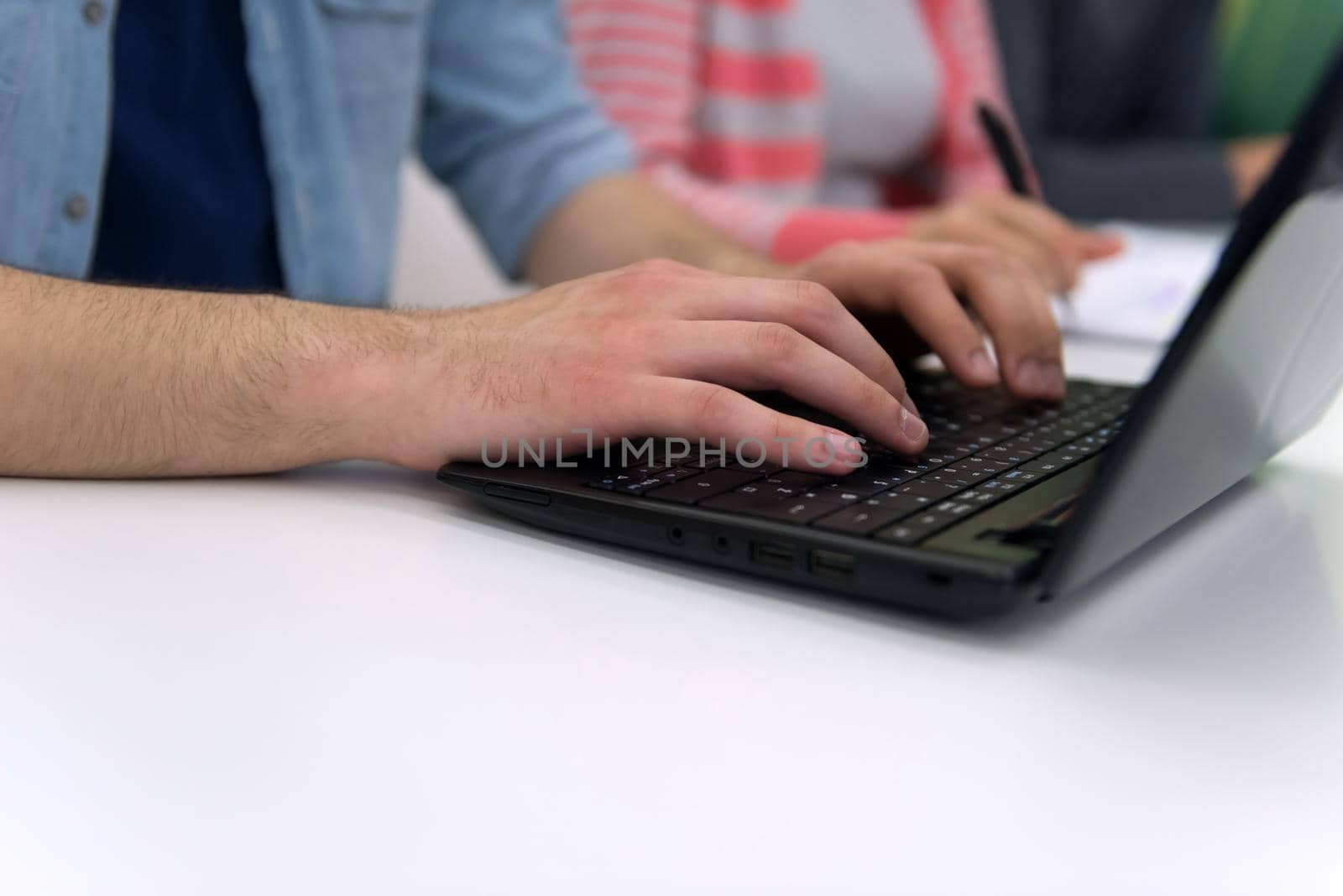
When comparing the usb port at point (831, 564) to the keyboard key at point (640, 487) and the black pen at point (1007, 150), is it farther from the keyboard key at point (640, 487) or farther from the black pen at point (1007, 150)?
the black pen at point (1007, 150)

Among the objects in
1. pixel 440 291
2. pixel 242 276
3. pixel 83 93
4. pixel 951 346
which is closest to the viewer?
pixel 951 346

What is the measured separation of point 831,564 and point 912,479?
8 cm

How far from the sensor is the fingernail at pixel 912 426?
46cm

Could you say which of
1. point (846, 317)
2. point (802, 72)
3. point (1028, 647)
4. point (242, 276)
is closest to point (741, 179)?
point (802, 72)

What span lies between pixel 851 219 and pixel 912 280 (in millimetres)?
457

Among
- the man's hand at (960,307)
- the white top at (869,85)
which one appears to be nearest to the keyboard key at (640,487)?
the man's hand at (960,307)

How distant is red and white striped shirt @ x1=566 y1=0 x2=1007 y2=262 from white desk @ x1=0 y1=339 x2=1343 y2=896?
672 mm

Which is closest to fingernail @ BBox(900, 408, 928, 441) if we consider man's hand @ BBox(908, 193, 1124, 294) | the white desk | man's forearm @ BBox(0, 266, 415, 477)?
the white desk

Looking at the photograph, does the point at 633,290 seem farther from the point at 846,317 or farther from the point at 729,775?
the point at 729,775

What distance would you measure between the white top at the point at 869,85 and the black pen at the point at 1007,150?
33 cm

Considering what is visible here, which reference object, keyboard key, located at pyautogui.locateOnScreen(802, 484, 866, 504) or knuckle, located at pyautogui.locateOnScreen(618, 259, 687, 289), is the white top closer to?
knuckle, located at pyautogui.locateOnScreen(618, 259, 687, 289)

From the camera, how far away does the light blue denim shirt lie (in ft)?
2.31

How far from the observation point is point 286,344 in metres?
0.50

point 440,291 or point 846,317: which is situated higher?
point 846,317
